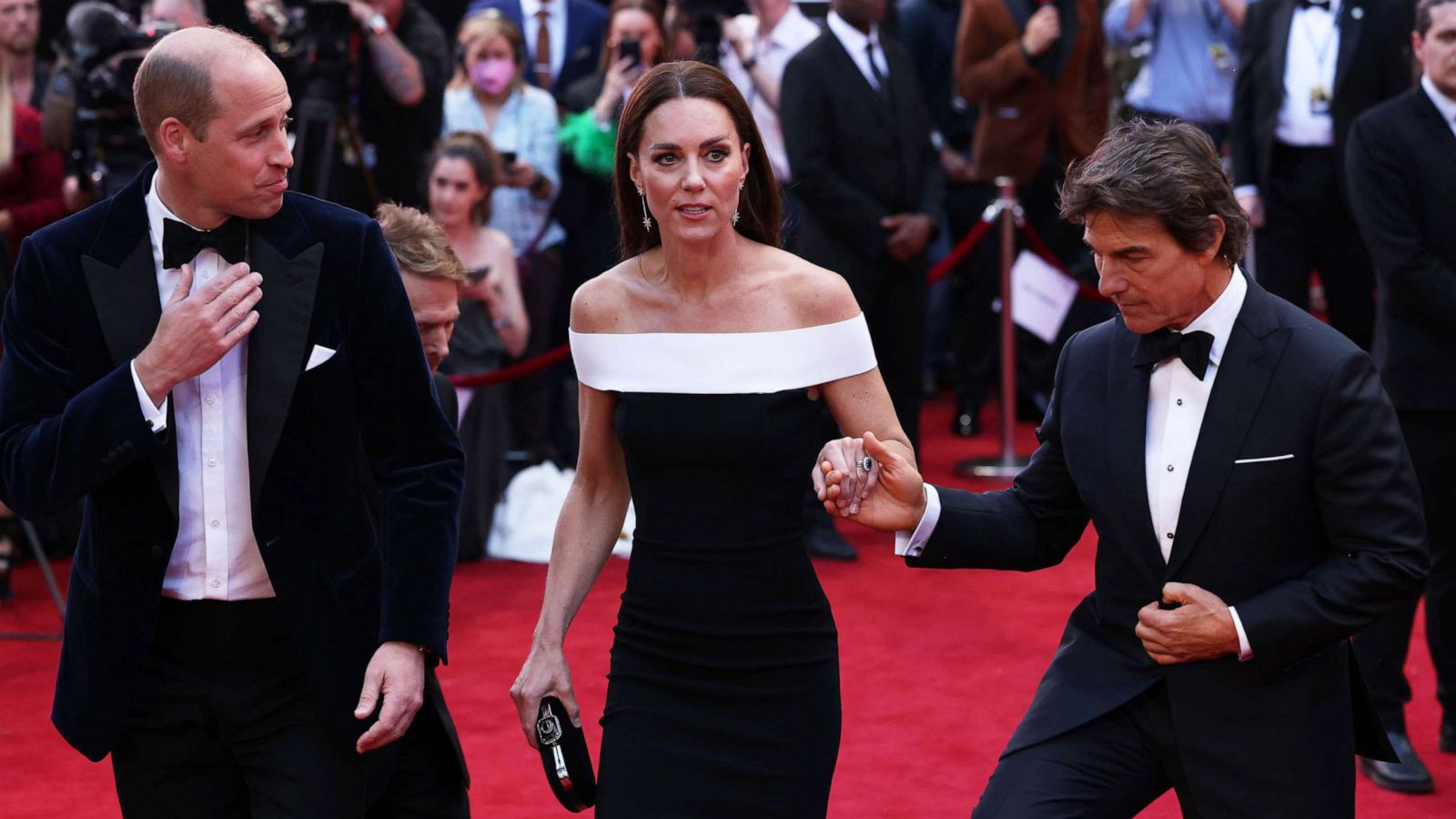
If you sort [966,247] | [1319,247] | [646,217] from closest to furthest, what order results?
[646,217] < [1319,247] < [966,247]

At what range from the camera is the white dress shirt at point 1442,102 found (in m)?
4.80

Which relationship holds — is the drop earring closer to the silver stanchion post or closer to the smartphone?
the smartphone

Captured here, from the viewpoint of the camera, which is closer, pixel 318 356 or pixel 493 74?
pixel 318 356

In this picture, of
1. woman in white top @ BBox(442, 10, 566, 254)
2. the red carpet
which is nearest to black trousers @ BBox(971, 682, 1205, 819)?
the red carpet

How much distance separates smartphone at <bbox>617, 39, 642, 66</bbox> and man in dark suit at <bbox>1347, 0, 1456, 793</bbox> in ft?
11.5

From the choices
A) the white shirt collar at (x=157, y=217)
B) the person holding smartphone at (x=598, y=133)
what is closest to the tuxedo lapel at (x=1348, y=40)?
the person holding smartphone at (x=598, y=133)

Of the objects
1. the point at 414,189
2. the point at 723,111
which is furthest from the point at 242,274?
the point at 414,189

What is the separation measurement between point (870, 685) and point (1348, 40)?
10.4ft

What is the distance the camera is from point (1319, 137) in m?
6.86

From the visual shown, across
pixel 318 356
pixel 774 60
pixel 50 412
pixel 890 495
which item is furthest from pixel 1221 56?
pixel 50 412

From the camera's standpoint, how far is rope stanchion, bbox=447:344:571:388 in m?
7.00

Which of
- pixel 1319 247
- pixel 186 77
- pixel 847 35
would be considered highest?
pixel 186 77

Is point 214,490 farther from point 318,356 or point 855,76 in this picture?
point 855,76

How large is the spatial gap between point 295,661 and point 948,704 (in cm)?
283
